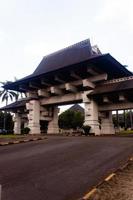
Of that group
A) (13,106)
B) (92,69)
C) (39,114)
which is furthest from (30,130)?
(92,69)

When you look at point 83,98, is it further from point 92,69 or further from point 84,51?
point 84,51

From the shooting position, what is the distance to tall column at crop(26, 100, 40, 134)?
35875 mm

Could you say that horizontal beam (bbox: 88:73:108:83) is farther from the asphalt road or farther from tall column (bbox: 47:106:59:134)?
the asphalt road

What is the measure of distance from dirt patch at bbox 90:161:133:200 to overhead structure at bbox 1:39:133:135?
19.3 m

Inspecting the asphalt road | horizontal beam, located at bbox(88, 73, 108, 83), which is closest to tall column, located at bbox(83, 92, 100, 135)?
horizontal beam, located at bbox(88, 73, 108, 83)

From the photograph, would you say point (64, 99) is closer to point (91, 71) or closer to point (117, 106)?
point (91, 71)

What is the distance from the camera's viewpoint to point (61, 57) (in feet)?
123

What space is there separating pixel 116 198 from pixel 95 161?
4.59 metres

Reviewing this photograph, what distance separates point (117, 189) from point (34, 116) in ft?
102

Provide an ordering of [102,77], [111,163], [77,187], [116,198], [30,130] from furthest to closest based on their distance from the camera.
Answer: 1. [30,130]
2. [102,77]
3. [111,163]
4. [77,187]
5. [116,198]

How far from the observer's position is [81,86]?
1300 inches

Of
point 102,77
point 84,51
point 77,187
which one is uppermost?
point 84,51

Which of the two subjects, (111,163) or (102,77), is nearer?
(111,163)

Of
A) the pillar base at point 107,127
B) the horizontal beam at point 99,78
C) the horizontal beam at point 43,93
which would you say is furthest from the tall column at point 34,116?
the horizontal beam at point 99,78
